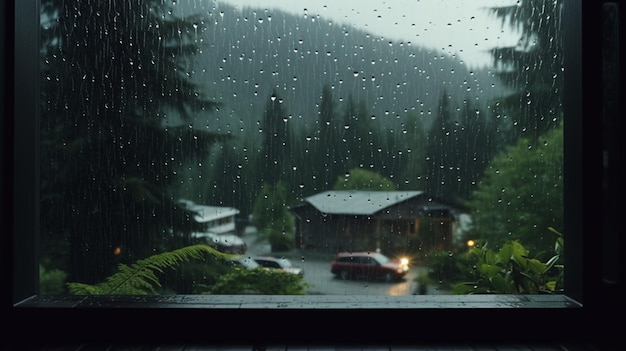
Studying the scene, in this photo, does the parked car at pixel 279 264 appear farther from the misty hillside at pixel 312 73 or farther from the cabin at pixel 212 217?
the misty hillside at pixel 312 73

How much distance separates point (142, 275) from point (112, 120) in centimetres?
49

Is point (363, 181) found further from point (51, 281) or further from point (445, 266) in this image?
point (51, 281)

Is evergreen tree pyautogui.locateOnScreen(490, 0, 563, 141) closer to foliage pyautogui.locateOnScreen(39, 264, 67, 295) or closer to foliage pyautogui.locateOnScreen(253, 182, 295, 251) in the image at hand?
foliage pyautogui.locateOnScreen(253, 182, 295, 251)

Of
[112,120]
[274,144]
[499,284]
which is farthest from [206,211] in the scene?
[499,284]

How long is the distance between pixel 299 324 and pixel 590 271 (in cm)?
82

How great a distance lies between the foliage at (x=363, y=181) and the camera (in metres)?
1.70

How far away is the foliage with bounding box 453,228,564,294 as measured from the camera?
1.72 meters

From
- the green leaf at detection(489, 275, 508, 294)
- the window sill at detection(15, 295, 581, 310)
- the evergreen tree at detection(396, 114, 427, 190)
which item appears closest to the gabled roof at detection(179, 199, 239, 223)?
the window sill at detection(15, 295, 581, 310)

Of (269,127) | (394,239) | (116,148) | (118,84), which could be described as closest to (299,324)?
(394,239)

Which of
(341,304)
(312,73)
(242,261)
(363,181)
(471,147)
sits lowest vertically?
(341,304)

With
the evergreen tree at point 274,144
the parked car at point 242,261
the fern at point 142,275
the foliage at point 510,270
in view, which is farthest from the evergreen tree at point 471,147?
the fern at point 142,275

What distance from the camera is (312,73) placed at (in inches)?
67.2

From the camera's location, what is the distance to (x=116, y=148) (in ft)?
5.54

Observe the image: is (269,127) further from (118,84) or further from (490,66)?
(490,66)
